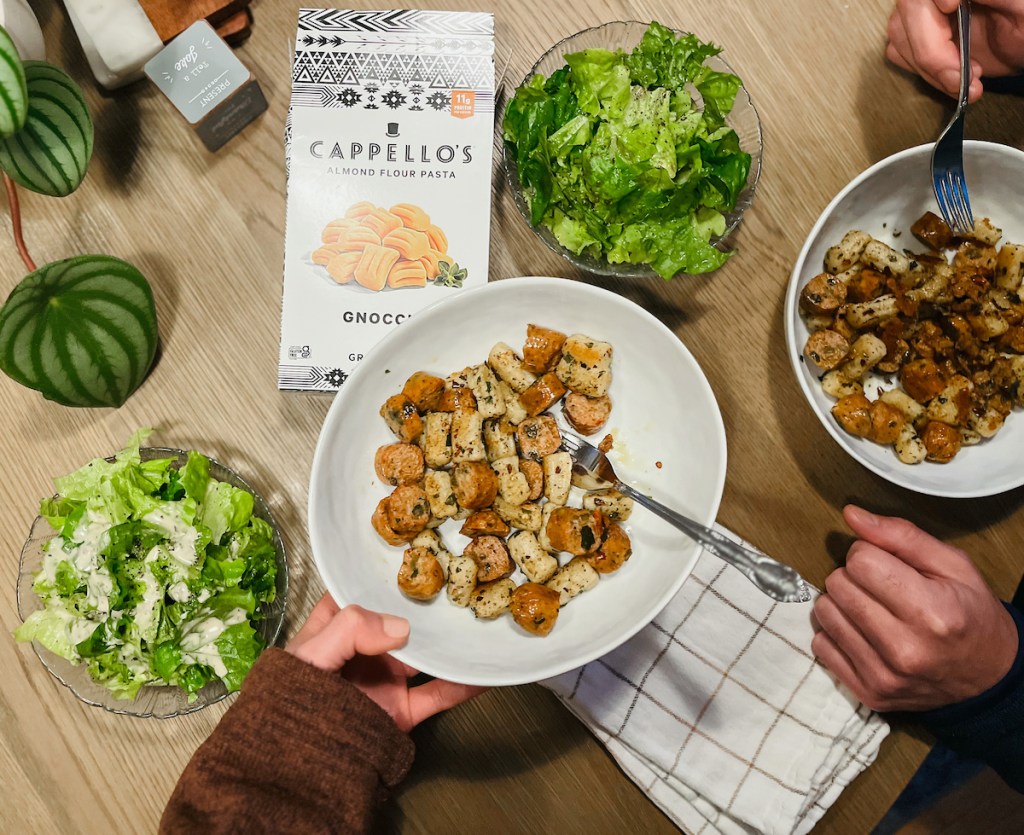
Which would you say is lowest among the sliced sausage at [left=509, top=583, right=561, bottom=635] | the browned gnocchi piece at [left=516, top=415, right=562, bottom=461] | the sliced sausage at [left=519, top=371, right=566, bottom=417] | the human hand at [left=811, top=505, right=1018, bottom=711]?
the human hand at [left=811, top=505, right=1018, bottom=711]

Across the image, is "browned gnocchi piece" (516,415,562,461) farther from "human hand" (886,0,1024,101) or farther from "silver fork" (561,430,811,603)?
"human hand" (886,0,1024,101)

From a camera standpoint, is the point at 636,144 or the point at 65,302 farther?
the point at 636,144

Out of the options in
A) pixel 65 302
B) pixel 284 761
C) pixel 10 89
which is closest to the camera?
pixel 10 89

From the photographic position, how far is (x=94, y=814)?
1.51m

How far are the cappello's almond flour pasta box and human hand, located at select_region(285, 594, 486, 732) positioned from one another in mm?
487

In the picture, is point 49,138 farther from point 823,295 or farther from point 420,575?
point 823,295

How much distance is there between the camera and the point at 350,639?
1179 millimetres

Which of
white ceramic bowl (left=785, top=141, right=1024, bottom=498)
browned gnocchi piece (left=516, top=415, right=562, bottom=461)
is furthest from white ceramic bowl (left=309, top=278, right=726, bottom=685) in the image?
white ceramic bowl (left=785, top=141, right=1024, bottom=498)

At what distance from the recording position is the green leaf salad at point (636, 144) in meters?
1.38

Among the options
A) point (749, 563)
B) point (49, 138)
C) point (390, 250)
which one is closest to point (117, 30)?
point (49, 138)

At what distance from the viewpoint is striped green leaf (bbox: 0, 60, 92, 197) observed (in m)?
1.20

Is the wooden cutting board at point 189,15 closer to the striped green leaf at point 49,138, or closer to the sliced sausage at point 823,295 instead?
the striped green leaf at point 49,138

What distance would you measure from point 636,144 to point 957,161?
1.85ft

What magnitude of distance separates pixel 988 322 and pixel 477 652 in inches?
42.6
